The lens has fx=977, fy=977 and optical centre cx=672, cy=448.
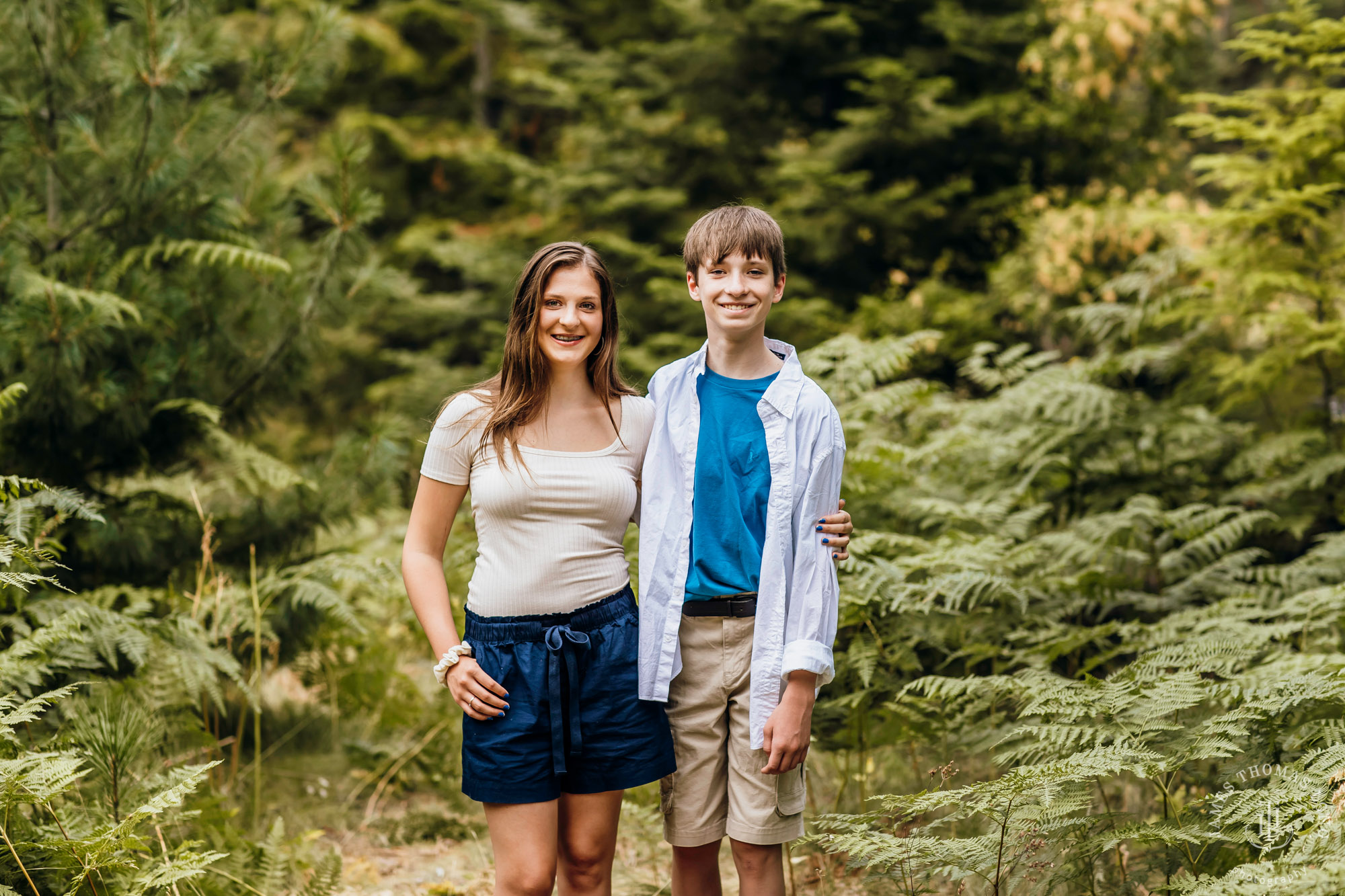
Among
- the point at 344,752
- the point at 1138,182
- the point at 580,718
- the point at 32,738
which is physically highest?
the point at 1138,182

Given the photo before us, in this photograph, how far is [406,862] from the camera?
3.78 metres

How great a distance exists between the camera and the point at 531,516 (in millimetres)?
2248

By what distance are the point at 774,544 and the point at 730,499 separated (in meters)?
0.17

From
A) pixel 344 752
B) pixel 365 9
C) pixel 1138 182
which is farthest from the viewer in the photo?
pixel 365 9

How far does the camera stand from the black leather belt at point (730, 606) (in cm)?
232

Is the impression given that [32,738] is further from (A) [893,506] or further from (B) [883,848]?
(A) [893,506]

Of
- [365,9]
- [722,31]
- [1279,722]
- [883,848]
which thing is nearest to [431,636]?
[883,848]

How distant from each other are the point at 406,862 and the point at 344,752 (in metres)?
0.97

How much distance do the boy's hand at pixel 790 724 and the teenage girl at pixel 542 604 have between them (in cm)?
26

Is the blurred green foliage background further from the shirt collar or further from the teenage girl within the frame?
the shirt collar

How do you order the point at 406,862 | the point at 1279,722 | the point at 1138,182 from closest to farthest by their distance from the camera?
the point at 1279,722
the point at 406,862
the point at 1138,182

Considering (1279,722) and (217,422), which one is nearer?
(1279,722)

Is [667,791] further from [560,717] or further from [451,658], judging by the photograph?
[451,658]

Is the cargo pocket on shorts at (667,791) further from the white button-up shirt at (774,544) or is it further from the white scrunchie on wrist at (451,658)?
the white scrunchie on wrist at (451,658)
